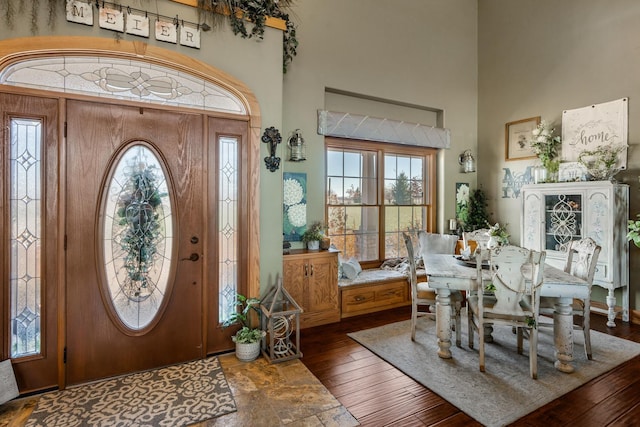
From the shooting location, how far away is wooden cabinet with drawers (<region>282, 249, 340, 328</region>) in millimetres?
3580

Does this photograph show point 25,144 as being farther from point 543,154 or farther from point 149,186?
point 543,154

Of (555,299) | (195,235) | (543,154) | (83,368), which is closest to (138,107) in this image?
(195,235)

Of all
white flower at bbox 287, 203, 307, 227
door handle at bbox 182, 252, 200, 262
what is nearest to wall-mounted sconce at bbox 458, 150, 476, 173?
white flower at bbox 287, 203, 307, 227

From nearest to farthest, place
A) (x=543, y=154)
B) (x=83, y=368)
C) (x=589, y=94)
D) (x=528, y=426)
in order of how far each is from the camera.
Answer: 1. (x=528, y=426)
2. (x=83, y=368)
3. (x=589, y=94)
4. (x=543, y=154)

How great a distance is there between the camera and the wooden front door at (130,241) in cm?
248

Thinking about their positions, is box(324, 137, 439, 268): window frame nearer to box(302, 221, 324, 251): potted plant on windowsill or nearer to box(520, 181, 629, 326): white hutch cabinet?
box(302, 221, 324, 251): potted plant on windowsill

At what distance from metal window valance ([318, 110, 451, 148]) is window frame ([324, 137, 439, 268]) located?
0.45 feet

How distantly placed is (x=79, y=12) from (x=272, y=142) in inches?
68.7

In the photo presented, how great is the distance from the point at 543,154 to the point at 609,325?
2.36 meters

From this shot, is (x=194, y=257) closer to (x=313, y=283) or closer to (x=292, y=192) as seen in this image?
(x=313, y=283)

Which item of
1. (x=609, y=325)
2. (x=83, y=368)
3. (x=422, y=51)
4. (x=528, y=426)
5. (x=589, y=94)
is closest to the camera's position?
(x=528, y=426)

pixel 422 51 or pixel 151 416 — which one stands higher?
pixel 422 51

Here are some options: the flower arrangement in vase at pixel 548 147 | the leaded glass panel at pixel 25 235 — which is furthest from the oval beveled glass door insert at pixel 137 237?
the flower arrangement in vase at pixel 548 147

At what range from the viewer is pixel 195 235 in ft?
9.36
